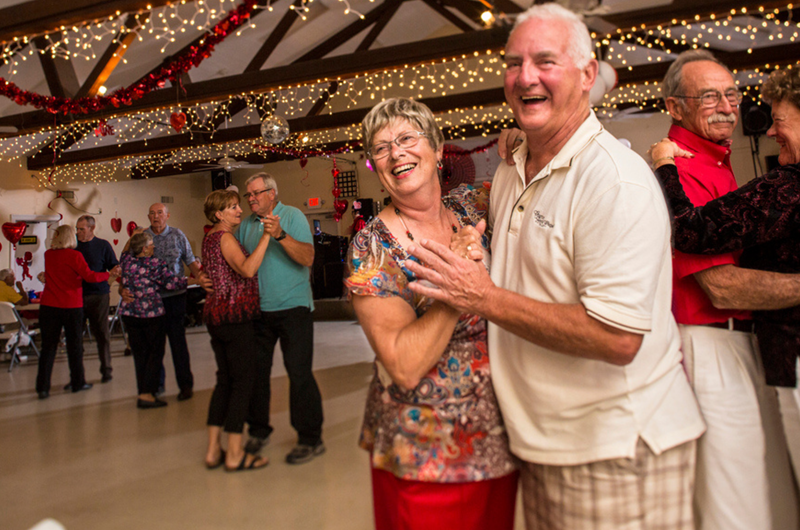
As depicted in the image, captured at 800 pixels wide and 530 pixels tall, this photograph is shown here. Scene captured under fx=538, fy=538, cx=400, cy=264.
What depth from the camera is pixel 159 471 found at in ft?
10.3

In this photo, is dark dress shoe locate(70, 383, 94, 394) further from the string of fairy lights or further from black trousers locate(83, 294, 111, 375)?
the string of fairy lights

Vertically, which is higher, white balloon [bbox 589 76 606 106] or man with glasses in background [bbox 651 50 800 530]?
white balloon [bbox 589 76 606 106]

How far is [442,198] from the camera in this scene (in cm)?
152

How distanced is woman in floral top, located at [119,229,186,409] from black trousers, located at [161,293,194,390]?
3.2 inches

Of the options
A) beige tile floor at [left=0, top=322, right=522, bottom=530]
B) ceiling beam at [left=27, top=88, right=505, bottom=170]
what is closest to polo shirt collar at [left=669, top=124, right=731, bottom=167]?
beige tile floor at [left=0, top=322, right=522, bottom=530]

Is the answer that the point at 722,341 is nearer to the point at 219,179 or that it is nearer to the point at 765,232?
the point at 765,232

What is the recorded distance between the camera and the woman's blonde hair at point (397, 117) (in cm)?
136

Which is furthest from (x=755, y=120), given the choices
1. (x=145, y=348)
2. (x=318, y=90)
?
(x=145, y=348)

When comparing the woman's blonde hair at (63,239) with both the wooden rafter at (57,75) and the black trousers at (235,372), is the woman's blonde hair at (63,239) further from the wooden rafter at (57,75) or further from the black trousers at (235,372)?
the black trousers at (235,372)

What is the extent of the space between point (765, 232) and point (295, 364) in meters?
2.45

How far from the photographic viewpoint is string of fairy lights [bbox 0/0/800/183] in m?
6.57

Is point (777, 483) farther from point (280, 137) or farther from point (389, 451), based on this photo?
point (280, 137)

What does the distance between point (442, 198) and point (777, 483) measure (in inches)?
46.7

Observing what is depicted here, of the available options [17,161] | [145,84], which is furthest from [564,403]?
[17,161]
